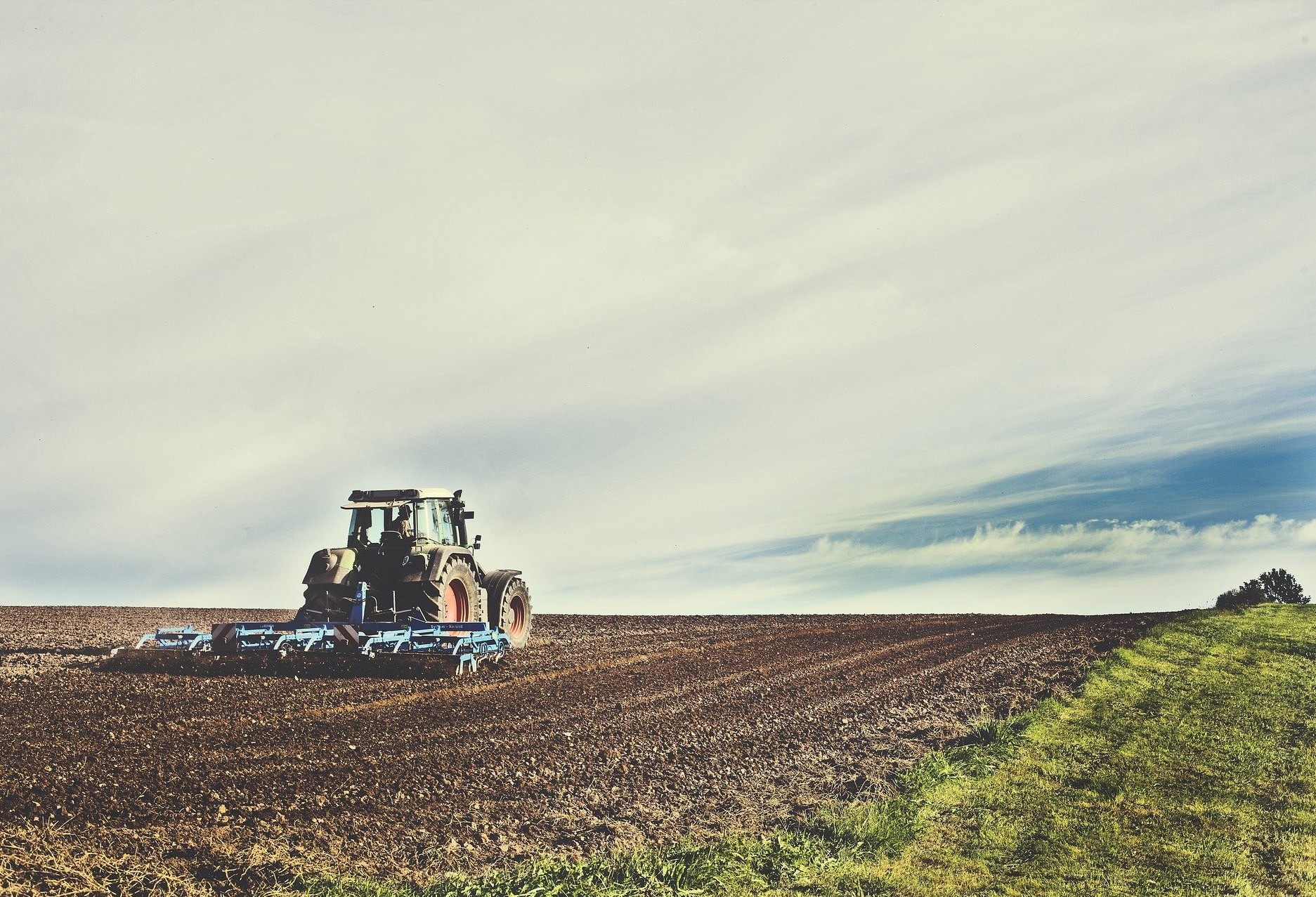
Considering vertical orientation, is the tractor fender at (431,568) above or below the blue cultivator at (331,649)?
above

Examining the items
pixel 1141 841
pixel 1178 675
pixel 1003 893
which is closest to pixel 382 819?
pixel 1003 893

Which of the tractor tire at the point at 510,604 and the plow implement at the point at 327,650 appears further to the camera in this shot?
the tractor tire at the point at 510,604

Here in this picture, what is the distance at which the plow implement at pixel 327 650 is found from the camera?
16.0 metres

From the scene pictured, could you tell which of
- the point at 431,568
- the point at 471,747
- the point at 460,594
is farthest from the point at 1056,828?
the point at 460,594

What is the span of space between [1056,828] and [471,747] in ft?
19.5

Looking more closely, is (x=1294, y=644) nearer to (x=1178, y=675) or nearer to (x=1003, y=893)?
(x=1178, y=675)

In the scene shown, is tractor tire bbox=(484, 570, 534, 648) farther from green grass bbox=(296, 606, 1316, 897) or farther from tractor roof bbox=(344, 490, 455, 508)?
green grass bbox=(296, 606, 1316, 897)

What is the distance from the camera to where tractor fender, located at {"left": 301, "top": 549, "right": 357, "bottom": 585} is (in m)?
17.8

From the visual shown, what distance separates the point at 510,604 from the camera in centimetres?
1983

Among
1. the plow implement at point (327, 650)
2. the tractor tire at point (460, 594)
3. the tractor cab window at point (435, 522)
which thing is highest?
the tractor cab window at point (435, 522)

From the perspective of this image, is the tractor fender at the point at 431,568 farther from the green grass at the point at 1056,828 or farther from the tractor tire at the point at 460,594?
the green grass at the point at 1056,828

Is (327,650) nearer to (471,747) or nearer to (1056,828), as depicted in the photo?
(471,747)

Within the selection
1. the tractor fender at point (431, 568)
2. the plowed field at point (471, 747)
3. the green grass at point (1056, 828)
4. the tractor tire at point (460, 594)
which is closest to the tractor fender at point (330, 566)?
the tractor fender at point (431, 568)

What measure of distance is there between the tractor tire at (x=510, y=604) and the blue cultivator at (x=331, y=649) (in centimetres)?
146
